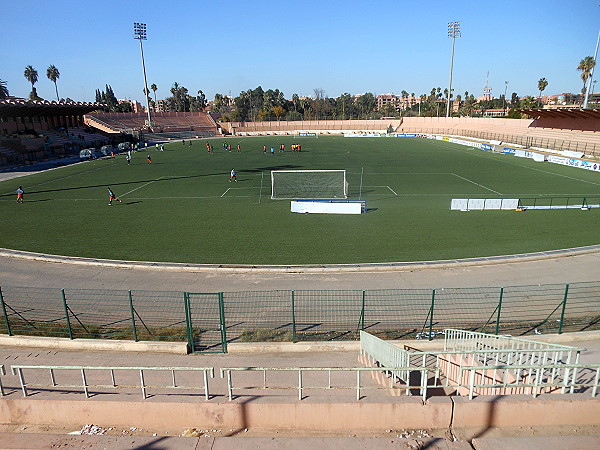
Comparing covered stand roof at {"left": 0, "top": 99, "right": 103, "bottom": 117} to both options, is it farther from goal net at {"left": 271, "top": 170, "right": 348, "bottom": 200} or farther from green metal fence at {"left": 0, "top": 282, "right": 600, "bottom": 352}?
green metal fence at {"left": 0, "top": 282, "right": 600, "bottom": 352}

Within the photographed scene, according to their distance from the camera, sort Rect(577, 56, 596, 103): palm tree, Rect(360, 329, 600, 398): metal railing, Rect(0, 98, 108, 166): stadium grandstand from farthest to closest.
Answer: Rect(577, 56, 596, 103): palm tree < Rect(0, 98, 108, 166): stadium grandstand < Rect(360, 329, 600, 398): metal railing

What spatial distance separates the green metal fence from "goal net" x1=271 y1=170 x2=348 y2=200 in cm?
1873

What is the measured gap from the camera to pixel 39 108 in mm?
68500

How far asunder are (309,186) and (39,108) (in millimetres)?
58473

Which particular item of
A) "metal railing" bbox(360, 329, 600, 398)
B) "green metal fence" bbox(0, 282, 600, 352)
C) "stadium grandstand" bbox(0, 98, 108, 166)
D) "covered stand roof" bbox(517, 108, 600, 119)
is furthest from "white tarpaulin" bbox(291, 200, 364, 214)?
"covered stand roof" bbox(517, 108, 600, 119)

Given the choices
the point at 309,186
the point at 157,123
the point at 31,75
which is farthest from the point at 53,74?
the point at 309,186

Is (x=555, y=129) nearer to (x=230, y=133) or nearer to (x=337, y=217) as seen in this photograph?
(x=337, y=217)

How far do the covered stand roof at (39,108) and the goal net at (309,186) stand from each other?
46.8 m

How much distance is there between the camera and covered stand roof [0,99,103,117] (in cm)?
6038

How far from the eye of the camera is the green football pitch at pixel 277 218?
19.3 meters

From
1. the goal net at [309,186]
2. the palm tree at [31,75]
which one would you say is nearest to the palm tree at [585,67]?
the goal net at [309,186]

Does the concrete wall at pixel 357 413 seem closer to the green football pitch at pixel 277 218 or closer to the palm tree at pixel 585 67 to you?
the green football pitch at pixel 277 218

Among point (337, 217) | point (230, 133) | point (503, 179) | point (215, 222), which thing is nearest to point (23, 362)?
point (215, 222)

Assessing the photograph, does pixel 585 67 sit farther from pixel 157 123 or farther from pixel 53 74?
pixel 53 74
